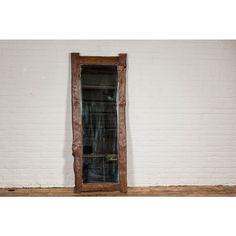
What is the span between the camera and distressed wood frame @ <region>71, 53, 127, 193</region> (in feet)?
10.5

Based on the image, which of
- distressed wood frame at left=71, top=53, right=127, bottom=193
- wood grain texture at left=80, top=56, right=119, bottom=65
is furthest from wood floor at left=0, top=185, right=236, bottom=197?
wood grain texture at left=80, top=56, right=119, bottom=65

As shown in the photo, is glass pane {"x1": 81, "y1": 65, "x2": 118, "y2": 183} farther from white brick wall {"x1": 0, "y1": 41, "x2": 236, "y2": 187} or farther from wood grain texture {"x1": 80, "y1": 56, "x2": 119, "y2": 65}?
white brick wall {"x1": 0, "y1": 41, "x2": 236, "y2": 187}

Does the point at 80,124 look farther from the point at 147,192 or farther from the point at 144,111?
the point at 147,192

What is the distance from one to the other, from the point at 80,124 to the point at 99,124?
0.73 ft

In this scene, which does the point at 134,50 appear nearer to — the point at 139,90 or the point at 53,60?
the point at 139,90

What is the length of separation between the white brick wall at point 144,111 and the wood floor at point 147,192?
0.10 meters

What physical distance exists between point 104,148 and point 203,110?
1.31 metres

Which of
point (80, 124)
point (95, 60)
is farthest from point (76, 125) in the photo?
point (95, 60)

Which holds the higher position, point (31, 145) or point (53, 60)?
point (53, 60)

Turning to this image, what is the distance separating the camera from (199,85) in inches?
134

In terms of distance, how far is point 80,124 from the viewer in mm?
3219

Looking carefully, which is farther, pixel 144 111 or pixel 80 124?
pixel 144 111

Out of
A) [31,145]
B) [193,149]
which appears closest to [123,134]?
[193,149]

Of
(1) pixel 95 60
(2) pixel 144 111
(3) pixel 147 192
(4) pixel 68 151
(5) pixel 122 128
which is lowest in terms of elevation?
(3) pixel 147 192
